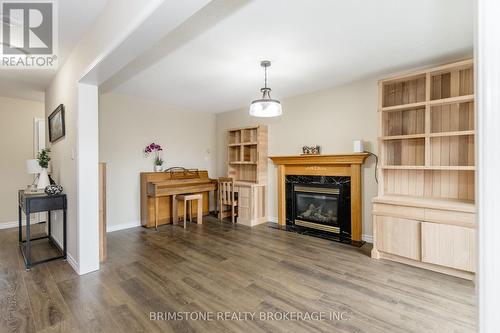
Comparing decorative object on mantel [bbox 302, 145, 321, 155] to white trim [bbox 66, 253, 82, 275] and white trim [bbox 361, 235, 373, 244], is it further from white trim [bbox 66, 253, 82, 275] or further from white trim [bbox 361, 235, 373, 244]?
white trim [bbox 66, 253, 82, 275]

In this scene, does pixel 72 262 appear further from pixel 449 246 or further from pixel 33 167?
pixel 449 246

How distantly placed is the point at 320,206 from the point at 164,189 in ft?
9.17

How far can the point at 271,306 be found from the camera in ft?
6.81

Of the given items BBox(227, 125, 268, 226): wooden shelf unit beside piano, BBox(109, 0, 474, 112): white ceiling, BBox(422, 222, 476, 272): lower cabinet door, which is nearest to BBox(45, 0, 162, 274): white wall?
BBox(109, 0, 474, 112): white ceiling

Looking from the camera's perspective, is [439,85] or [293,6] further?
[439,85]

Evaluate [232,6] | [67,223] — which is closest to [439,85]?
[232,6]

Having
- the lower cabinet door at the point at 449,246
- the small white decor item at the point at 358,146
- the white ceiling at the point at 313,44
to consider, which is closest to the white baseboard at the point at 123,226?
the white ceiling at the point at 313,44

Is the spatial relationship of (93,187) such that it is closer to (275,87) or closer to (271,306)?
(271,306)

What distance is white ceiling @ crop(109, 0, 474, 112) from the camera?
6.49 ft

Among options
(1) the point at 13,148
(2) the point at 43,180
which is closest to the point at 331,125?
(2) the point at 43,180

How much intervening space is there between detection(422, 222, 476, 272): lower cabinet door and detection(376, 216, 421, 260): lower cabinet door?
86mm

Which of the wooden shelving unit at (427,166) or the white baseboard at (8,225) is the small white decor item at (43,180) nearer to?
the white baseboard at (8,225)

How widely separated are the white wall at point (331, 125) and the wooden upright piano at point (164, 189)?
1.56 meters

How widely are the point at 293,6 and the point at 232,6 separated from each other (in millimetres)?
480
